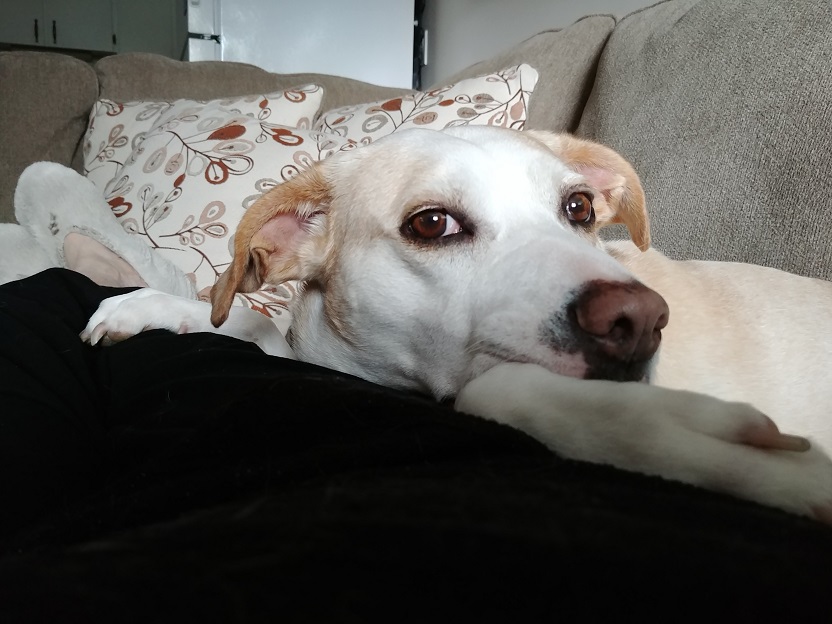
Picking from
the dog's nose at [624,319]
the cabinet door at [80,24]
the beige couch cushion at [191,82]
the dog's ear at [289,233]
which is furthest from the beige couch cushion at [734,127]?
the cabinet door at [80,24]

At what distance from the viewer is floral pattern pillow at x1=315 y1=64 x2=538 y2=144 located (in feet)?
5.29

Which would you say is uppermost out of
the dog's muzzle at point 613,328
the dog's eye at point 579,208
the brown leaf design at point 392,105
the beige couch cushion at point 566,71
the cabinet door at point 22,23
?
the cabinet door at point 22,23

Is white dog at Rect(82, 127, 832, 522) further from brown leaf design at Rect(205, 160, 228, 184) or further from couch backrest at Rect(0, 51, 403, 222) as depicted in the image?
couch backrest at Rect(0, 51, 403, 222)

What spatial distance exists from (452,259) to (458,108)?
0.99m

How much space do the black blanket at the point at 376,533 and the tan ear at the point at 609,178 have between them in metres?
0.73

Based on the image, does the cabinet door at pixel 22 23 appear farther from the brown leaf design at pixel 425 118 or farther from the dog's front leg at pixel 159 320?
the dog's front leg at pixel 159 320

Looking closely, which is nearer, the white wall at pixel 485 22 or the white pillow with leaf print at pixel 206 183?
the white pillow with leaf print at pixel 206 183

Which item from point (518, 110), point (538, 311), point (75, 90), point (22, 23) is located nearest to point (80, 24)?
point (22, 23)

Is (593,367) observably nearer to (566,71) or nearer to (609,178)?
(609,178)

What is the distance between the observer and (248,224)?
0.91m

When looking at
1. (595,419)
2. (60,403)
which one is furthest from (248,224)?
(595,419)

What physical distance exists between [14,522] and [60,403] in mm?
182

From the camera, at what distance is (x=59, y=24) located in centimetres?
620

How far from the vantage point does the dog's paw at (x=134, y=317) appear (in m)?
0.90
